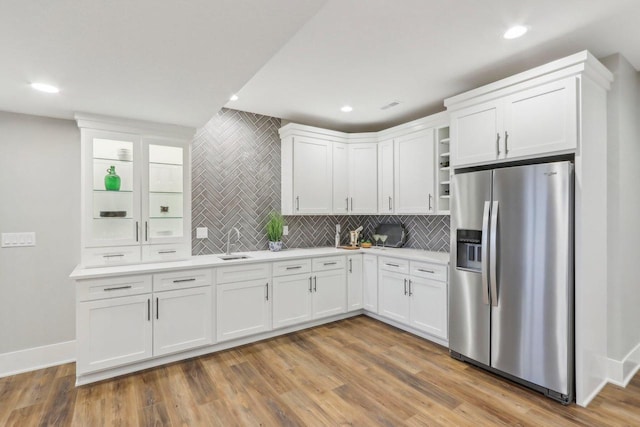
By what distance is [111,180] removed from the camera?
306 cm

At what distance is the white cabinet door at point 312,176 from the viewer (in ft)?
13.7

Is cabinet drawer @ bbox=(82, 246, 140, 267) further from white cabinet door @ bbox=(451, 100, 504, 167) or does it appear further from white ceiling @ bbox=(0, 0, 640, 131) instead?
white cabinet door @ bbox=(451, 100, 504, 167)

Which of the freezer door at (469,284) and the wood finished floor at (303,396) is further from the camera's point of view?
the freezer door at (469,284)

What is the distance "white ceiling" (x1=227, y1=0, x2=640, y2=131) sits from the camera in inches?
80.1

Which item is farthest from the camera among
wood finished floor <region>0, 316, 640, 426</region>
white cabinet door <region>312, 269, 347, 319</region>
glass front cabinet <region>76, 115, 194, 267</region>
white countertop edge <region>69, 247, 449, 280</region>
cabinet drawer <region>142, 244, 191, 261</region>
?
white cabinet door <region>312, 269, 347, 319</region>

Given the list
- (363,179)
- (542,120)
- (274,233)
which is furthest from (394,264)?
(542,120)

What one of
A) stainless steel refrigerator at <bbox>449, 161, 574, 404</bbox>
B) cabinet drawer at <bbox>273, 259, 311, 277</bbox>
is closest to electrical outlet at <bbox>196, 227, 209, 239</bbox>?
cabinet drawer at <bbox>273, 259, 311, 277</bbox>

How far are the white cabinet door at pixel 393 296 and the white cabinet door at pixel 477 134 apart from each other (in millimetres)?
1485

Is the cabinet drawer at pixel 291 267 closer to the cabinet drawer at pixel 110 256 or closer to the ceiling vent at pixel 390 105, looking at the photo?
the cabinet drawer at pixel 110 256

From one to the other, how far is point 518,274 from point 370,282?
193cm

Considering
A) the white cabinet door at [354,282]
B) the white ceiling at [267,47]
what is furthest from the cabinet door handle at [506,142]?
the white cabinet door at [354,282]

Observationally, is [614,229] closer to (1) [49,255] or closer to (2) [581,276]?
(2) [581,276]

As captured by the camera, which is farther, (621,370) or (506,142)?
(506,142)

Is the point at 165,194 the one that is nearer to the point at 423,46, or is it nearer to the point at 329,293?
the point at 329,293
